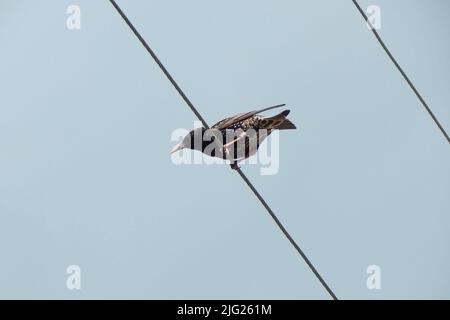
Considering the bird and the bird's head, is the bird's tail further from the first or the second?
the bird's head

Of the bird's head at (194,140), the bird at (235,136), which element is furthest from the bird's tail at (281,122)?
the bird's head at (194,140)

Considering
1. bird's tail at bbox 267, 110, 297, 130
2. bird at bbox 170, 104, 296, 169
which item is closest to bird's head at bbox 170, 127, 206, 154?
bird at bbox 170, 104, 296, 169

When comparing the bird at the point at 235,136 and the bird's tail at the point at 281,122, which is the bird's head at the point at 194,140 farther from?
the bird's tail at the point at 281,122

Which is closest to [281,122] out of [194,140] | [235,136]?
[235,136]

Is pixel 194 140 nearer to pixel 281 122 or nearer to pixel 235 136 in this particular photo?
pixel 235 136
